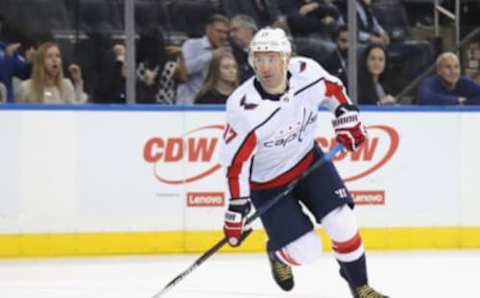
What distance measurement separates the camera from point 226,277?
6.75 metres

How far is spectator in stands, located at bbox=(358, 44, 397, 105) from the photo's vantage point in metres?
8.47

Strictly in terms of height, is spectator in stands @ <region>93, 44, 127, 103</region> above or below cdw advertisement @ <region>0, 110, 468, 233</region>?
above

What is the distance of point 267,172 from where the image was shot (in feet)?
18.2

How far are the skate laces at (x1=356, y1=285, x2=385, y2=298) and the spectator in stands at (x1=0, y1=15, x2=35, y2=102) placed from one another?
10.7 feet

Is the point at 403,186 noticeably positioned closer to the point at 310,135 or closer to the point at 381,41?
the point at 381,41

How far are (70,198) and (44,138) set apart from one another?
0.41 m

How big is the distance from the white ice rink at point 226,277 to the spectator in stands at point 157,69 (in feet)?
3.63

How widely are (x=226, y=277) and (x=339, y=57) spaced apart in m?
2.32

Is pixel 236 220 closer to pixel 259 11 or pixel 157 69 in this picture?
pixel 157 69

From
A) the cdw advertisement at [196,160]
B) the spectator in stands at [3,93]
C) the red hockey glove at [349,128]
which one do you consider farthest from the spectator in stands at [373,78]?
the red hockey glove at [349,128]

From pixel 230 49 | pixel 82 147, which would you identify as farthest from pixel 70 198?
pixel 230 49

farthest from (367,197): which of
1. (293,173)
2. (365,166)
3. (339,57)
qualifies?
(293,173)

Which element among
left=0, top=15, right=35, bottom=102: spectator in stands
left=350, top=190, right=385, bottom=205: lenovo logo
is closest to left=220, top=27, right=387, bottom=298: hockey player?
left=350, top=190, right=385, bottom=205: lenovo logo

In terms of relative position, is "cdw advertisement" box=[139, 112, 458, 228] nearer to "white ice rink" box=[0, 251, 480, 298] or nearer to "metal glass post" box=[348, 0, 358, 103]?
"metal glass post" box=[348, 0, 358, 103]
